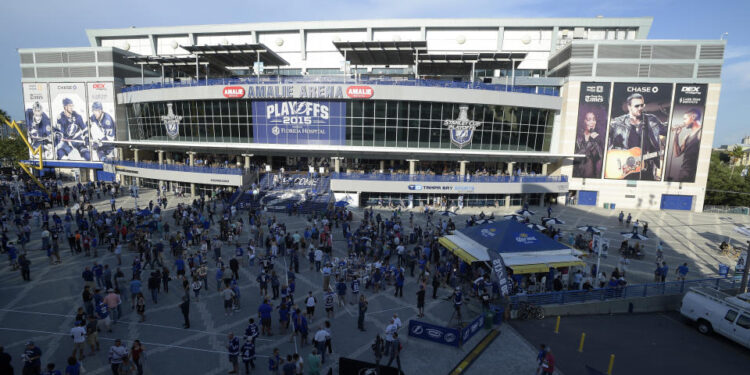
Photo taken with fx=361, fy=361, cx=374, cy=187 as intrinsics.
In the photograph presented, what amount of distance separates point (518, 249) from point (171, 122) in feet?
133

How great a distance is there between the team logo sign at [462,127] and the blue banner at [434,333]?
1097 inches

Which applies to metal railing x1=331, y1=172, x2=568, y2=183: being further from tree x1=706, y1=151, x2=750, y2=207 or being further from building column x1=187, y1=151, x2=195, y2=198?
tree x1=706, y1=151, x2=750, y2=207

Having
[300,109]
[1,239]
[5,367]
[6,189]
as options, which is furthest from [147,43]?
[5,367]

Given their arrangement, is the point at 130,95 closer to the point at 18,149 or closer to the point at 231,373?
the point at 18,149

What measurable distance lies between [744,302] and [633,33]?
4433 cm

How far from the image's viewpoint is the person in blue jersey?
47.4 m

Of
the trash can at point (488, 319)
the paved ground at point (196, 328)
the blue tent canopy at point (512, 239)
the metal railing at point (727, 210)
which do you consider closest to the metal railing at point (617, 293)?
the trash can at point (488, 319)

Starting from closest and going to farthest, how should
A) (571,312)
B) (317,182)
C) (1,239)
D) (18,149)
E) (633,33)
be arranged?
(571,312) → (1,239) → (317,182) → (633,33) → (18,149)

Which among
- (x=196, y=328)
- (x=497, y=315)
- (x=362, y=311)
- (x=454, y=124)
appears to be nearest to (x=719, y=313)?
(x=497, y=315)

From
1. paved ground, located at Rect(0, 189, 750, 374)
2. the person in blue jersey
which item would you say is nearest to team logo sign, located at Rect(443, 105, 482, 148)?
paved ground, located at Rect(0, 189, 750, 374)

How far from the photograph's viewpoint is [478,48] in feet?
157

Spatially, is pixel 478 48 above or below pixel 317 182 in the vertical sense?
above

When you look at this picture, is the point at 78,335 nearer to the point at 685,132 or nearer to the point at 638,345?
the point at 638,345

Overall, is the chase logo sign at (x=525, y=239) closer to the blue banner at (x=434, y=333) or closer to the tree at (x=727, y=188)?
the blue banner at (x=434, y=333)
